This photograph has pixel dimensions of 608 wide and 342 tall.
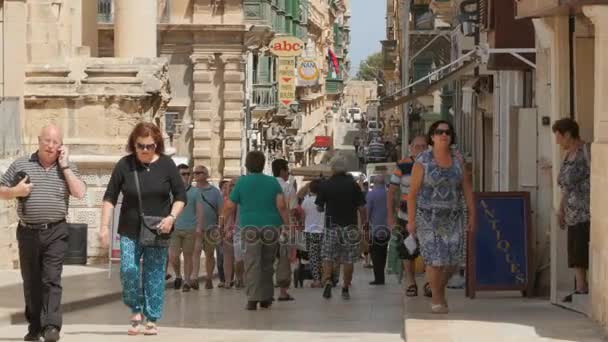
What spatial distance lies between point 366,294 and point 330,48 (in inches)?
3706

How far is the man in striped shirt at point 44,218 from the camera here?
1251 cm

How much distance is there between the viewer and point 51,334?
12516 mm

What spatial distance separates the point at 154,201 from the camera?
1299cm

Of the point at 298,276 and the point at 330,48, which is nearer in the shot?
the point at 298,276

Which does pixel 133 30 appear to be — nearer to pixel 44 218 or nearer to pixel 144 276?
pixel 144 276

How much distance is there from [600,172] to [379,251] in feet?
32.6

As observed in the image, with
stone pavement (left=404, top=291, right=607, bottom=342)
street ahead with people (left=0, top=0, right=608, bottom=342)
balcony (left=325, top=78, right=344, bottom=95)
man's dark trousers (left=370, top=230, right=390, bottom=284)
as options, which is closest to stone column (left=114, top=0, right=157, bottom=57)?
street ahead with people (left=0, top=0, right=608, bottom=342)

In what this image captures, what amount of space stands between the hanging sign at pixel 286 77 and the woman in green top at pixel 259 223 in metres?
41.5

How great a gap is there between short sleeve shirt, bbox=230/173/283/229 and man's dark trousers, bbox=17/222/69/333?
4167mm

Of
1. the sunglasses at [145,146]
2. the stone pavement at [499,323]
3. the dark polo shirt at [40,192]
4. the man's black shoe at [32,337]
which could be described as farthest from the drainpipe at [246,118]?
the dark polo shirt at [40,192]

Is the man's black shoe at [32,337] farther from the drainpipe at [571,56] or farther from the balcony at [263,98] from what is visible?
the balcony at [263,98]

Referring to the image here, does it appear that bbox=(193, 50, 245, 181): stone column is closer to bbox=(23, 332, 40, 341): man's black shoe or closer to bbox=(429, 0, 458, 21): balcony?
bbox=(429, 0, 458, 21): balcony

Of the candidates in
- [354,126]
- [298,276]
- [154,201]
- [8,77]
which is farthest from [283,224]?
[354,126]

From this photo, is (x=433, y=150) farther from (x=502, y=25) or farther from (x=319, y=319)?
(x=502, y=25)
